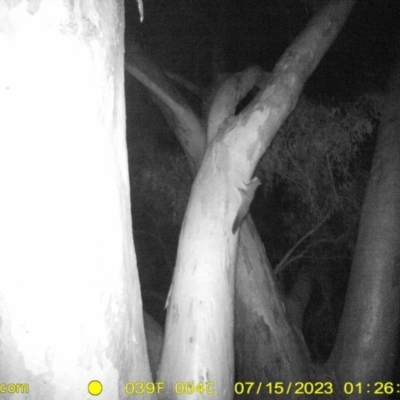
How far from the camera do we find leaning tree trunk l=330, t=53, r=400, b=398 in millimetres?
2793

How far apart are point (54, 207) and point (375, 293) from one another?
2369mm

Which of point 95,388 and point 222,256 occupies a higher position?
point 222,256

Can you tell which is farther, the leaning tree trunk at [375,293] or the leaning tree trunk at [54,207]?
the leaning tree trunk at [375,293]

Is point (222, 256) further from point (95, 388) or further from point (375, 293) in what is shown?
point (375, 293)

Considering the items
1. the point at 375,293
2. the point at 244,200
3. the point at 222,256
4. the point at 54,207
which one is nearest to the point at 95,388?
the point at 54,207

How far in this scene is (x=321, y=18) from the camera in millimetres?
2971

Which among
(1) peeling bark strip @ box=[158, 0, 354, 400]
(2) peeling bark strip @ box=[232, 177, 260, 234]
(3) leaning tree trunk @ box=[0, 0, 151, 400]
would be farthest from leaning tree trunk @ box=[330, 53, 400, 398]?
(3) leaning tree trunk @ box=[0, 0, 151, 400]

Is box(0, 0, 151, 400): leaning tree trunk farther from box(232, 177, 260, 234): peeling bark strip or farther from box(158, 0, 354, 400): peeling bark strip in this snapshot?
box(232, 177, 260, 234): peeling bark strip

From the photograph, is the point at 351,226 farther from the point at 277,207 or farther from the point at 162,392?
the point at 162,392

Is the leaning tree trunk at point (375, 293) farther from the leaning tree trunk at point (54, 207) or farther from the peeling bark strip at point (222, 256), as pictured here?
the leaning tree trunk at point (54, 207)

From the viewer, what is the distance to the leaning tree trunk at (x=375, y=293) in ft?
9.16

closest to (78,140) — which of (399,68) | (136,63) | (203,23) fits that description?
(136,63)

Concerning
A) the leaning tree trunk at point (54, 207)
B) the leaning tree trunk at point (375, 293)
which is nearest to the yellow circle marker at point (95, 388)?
the leaning tree trunk at point (54, 207)

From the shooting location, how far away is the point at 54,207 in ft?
3.96
